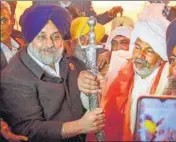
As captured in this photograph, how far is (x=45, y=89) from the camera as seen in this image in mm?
1885

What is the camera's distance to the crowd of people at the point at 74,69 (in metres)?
1.85

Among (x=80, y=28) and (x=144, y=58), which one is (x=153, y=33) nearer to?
(x=144, y=58)

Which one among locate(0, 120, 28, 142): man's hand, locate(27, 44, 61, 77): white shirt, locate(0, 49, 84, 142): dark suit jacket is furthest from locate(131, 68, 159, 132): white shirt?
locate(0, 120, 28, 142): man's hand

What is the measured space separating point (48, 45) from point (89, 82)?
239mm

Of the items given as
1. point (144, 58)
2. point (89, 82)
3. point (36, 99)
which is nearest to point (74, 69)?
point (89, 82)

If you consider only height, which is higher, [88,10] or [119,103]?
[88,10]

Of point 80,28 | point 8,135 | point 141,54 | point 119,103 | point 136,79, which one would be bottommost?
point 8,135

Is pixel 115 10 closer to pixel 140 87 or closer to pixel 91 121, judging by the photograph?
pixel 140 87

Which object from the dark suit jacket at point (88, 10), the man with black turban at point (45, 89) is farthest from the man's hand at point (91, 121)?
the dark suit jacket at point (88, 10)

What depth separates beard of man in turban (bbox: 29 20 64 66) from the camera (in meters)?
1.83

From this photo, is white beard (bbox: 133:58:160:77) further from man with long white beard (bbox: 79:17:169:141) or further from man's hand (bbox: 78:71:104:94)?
man's hand (bbox: 78:71:104:94)

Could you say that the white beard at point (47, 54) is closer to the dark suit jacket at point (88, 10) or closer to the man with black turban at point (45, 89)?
the man with black turban at point (45, 89)

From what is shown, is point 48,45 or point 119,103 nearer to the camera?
point 48,45

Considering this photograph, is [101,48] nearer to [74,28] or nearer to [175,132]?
[74,28]
